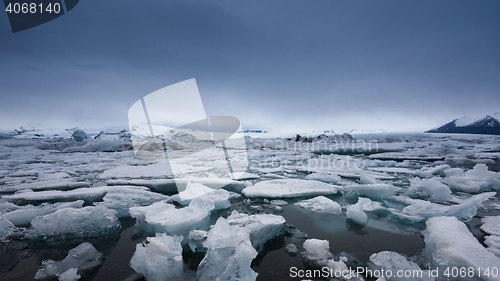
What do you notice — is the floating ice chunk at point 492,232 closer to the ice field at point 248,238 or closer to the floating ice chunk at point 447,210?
the ice field at point 248,238

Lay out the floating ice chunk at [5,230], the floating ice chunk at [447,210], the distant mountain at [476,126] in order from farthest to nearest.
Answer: the distant mountain at [476,126] → the floating ice chunk at [447,210] → the floating ice chunk at [5,230]

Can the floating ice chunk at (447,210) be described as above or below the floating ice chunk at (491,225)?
above

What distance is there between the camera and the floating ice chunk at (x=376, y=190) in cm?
365

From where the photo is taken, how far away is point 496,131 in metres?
37.6

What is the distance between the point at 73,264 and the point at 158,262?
0.77 metres

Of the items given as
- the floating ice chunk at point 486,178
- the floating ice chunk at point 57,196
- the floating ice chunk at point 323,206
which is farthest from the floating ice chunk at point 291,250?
the floating ice chunk at point 486,178

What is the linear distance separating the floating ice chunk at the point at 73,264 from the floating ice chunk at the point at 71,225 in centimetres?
49

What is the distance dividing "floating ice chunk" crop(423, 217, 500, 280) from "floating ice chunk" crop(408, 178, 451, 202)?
5.57 feet

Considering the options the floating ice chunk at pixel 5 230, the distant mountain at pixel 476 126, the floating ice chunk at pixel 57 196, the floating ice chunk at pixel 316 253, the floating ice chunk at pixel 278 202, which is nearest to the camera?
the floating ice chunk at pixel 316 253

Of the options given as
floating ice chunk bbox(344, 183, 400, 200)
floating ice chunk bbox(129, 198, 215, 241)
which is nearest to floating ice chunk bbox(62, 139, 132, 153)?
floating ice chunk bbox(129, 198, 215, 241)

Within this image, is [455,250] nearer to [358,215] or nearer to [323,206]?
[358,215]

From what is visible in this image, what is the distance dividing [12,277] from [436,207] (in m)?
4.51

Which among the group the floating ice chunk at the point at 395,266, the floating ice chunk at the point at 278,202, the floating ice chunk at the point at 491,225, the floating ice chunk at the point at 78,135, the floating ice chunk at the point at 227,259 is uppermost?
the floating ice chunk at the point at 78,135

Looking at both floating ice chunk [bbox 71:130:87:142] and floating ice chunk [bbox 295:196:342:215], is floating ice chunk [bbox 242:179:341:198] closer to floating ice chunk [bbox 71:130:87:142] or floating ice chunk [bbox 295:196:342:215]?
floating ice chunk [bbox 295:196:342:215]
